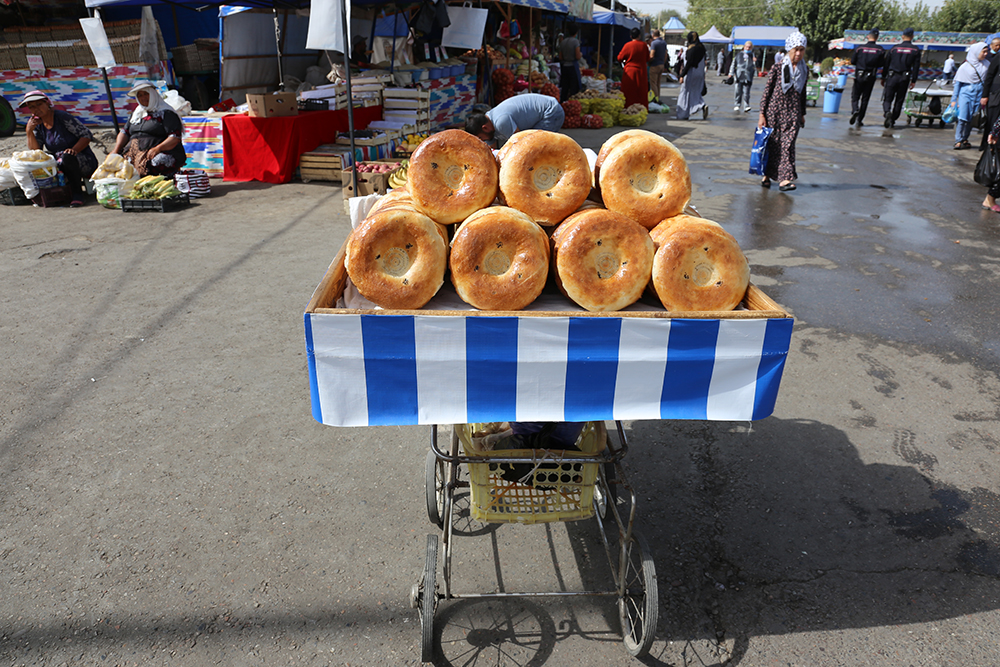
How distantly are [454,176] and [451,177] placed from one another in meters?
0.01

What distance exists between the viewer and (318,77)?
12031mm

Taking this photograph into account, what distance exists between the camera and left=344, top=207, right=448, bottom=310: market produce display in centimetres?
201

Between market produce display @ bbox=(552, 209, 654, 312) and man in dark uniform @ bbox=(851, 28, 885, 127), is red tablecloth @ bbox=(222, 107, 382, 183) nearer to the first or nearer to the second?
market produce display @ bbox=(552, 209, 654, 312)

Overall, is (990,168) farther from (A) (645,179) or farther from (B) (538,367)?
(B) (538,367)

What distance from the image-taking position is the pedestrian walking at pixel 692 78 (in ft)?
52.7

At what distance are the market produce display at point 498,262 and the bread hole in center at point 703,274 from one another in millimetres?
495

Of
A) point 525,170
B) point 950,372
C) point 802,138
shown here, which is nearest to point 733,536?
point 525,170

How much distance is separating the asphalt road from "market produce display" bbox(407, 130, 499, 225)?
151cm

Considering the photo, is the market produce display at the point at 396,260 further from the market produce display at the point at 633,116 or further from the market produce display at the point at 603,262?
the market produce display at the point at 633,116

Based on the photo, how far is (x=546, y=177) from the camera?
7.28ft

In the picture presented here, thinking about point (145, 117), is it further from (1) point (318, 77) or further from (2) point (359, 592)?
(2) point (359, 592)

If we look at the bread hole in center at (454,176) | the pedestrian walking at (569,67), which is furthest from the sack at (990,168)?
the pedestrian walking at (569,67)

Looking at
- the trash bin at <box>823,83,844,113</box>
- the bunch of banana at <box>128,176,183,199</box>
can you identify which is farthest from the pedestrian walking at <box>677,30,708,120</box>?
the bunch of banana at <box>128,176,183,199</box>

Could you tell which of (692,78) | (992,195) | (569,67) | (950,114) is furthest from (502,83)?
(950,114)
